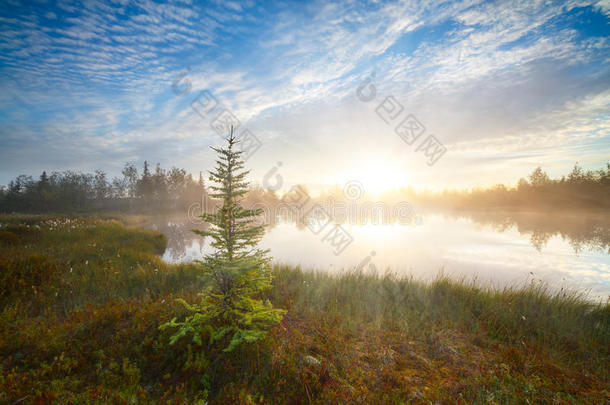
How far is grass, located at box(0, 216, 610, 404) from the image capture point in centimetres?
362

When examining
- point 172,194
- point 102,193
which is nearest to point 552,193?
point 172,194

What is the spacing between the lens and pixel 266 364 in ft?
13.6

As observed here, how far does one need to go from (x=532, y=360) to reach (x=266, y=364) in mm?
5401

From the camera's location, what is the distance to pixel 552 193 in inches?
2184

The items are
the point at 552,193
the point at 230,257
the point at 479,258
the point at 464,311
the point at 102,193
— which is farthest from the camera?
the point at 102,193

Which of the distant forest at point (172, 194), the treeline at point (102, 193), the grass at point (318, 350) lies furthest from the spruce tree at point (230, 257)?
the treeline at point (102, 193)

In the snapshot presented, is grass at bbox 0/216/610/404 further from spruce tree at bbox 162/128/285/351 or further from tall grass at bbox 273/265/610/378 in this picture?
spruce tree at bbox 162/128/285/351

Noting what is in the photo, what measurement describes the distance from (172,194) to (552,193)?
352 ft

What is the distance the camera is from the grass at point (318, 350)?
362 cm

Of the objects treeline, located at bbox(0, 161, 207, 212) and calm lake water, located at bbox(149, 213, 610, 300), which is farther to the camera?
treeline, located at bbox(0, 161, 207, 212)

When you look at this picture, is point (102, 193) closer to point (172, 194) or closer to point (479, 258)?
point (172, 194)

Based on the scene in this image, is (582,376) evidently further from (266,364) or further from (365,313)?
(266,364)

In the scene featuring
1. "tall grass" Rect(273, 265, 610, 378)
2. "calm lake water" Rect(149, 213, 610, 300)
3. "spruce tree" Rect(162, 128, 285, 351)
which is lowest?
"calm lake water" Rect(149, 213, 610, 300)

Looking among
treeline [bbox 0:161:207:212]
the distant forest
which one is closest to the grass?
the distant forest
